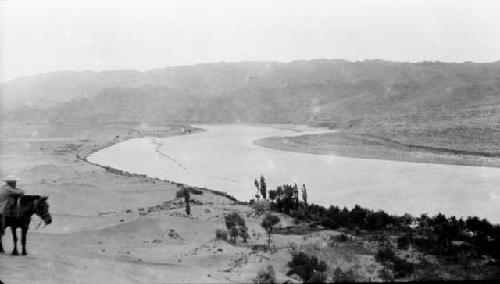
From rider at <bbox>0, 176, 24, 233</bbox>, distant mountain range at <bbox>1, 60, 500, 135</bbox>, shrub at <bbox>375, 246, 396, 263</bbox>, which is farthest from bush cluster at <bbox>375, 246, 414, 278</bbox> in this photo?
distant mountain range at <bbox>1, 60, 500, 135</bbox>

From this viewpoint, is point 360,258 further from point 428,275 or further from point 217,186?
point 217,186

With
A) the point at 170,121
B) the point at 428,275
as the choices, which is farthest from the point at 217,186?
the point at 170,121

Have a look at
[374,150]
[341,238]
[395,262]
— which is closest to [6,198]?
[395,262]

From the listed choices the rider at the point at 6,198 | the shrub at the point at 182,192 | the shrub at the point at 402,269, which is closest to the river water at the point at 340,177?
the shrub at the point at 182,192

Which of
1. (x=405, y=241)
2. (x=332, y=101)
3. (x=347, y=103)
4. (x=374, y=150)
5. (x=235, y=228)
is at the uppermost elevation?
(x=332, y=101)

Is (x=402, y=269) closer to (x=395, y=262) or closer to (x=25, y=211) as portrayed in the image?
(x=395, y=262)

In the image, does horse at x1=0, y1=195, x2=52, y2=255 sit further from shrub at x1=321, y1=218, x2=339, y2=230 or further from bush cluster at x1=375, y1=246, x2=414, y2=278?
shrub at x1=321, y1=218, x2=339, y2=230
